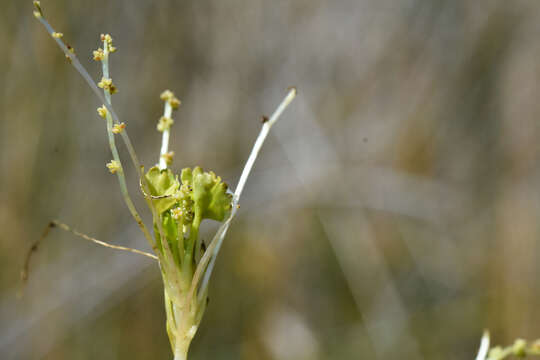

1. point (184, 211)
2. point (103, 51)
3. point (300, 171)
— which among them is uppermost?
point (300, 171)

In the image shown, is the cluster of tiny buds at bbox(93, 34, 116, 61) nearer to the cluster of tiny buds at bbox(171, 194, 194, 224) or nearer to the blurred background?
the cluster of tiny buds at bbox(171, 194, 194, 224)

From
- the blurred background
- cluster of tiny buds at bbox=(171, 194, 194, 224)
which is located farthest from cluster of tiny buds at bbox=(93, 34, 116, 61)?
the blurred background

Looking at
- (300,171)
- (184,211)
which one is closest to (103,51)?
(184,211)

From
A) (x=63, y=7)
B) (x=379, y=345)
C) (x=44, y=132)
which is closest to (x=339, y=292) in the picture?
(x=379, y=345)

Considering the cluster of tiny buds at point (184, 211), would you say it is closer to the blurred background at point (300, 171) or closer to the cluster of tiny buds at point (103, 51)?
the cluster of tiny buds at point (103, 51)

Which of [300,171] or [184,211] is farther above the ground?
[300,171]

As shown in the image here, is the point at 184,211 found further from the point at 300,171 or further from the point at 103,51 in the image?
the point at 300,171

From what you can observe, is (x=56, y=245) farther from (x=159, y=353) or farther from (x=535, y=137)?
(x=535, y=137)

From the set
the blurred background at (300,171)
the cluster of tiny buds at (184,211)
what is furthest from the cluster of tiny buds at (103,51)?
the blurred background at (300,171)

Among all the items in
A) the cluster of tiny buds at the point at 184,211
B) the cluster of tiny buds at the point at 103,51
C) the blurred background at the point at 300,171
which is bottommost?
the cluster of tiny buds at the point at 184,211
